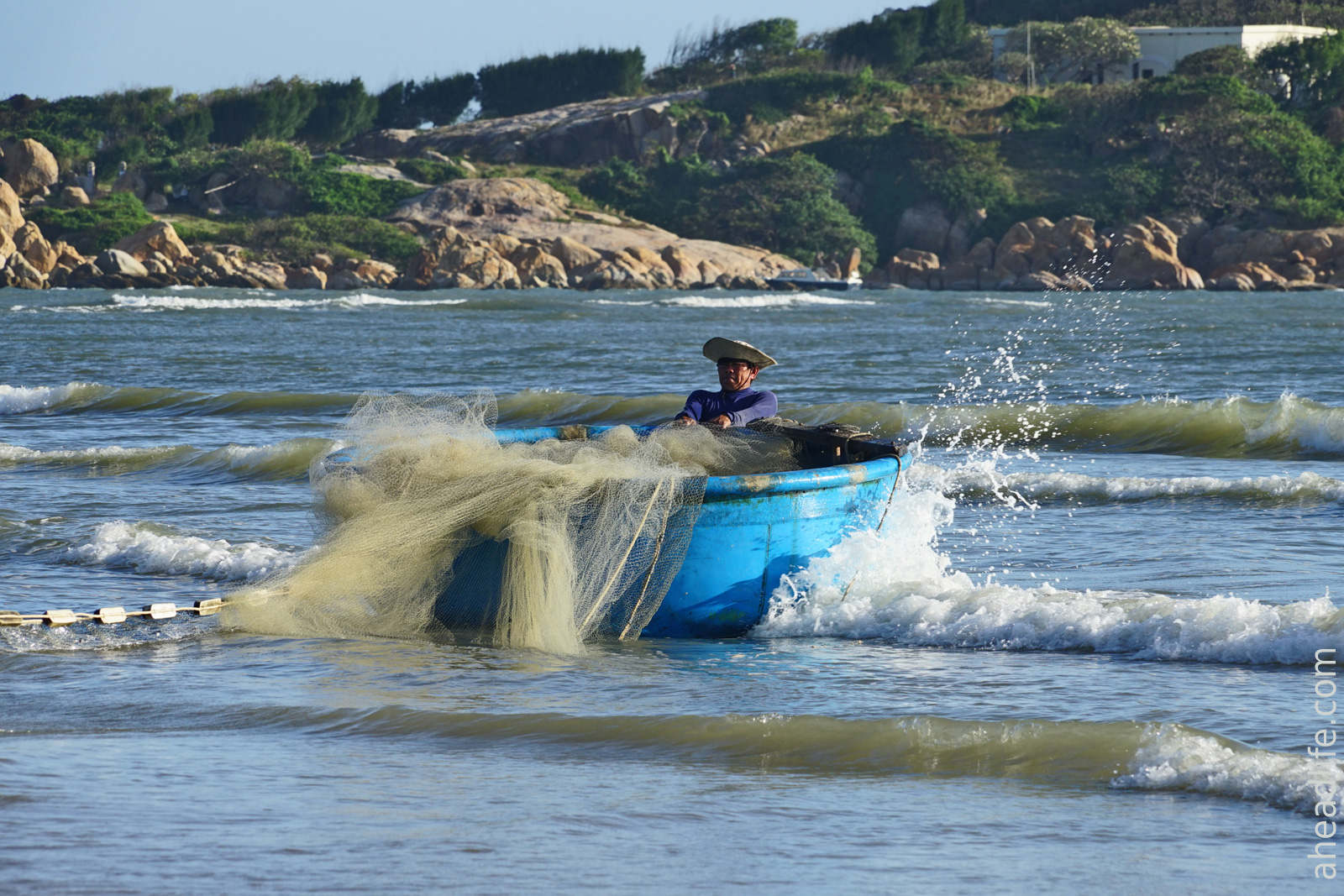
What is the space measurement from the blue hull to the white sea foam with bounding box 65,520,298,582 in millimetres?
2346

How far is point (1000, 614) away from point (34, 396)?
51.5 feet

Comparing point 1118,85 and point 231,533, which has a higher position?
point 1118,85

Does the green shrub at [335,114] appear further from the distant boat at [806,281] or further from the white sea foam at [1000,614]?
the white sea foam at [1000,614]

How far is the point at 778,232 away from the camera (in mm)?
78750

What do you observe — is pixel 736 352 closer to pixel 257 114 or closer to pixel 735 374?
pixel 735 374

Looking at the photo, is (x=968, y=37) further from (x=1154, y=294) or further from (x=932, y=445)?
(x=932, y=445)

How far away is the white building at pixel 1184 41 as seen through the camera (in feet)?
279

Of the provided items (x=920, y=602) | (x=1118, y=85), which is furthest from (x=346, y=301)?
(x=1118, y=85)

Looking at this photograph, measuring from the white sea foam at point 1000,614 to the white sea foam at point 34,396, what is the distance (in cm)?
1466

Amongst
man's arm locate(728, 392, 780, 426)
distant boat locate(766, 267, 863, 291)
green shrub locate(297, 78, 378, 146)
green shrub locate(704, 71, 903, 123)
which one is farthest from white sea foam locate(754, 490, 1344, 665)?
green shrub locate(297, 78, 378, 146)

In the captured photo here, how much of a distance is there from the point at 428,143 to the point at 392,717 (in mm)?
90282

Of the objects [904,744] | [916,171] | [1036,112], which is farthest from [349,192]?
[904,744]

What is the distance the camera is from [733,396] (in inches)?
299

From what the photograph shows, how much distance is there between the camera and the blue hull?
6113 mm
